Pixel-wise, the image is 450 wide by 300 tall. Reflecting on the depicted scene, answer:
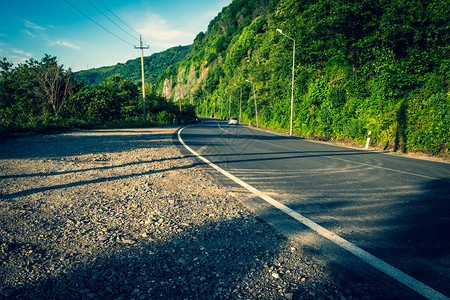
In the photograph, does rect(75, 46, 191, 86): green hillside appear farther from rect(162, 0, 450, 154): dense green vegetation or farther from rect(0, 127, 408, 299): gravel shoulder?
rect(0, 127, 408, 299): gravel shoulder

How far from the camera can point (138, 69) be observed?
155875 mm

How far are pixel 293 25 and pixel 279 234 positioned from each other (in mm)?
25183

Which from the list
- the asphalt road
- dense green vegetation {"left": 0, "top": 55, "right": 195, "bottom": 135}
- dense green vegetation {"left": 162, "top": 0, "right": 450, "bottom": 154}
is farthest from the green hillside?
the asphalt road

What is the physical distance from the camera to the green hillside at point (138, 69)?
14962 cm

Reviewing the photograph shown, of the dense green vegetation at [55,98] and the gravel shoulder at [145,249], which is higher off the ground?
the dense green vegetation at [55,98]

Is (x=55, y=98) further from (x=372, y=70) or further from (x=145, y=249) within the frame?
(x=372, y=70)

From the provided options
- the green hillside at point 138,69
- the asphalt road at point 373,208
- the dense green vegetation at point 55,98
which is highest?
the green hillside at point 138,69

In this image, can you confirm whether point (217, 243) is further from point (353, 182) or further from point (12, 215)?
point (353, 182)

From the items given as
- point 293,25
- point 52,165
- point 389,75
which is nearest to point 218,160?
point 52,165

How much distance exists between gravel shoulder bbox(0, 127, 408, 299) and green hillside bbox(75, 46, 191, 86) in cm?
15416

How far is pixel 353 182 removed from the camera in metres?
5.29

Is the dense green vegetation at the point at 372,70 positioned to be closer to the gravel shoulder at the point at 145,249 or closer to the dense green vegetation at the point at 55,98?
the gravel shoulder at the point at 145,249

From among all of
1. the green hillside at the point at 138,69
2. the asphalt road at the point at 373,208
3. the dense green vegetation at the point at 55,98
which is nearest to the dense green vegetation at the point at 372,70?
the asphalt road at the point at 373,208

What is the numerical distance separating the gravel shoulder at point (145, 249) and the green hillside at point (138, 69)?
154 metres
